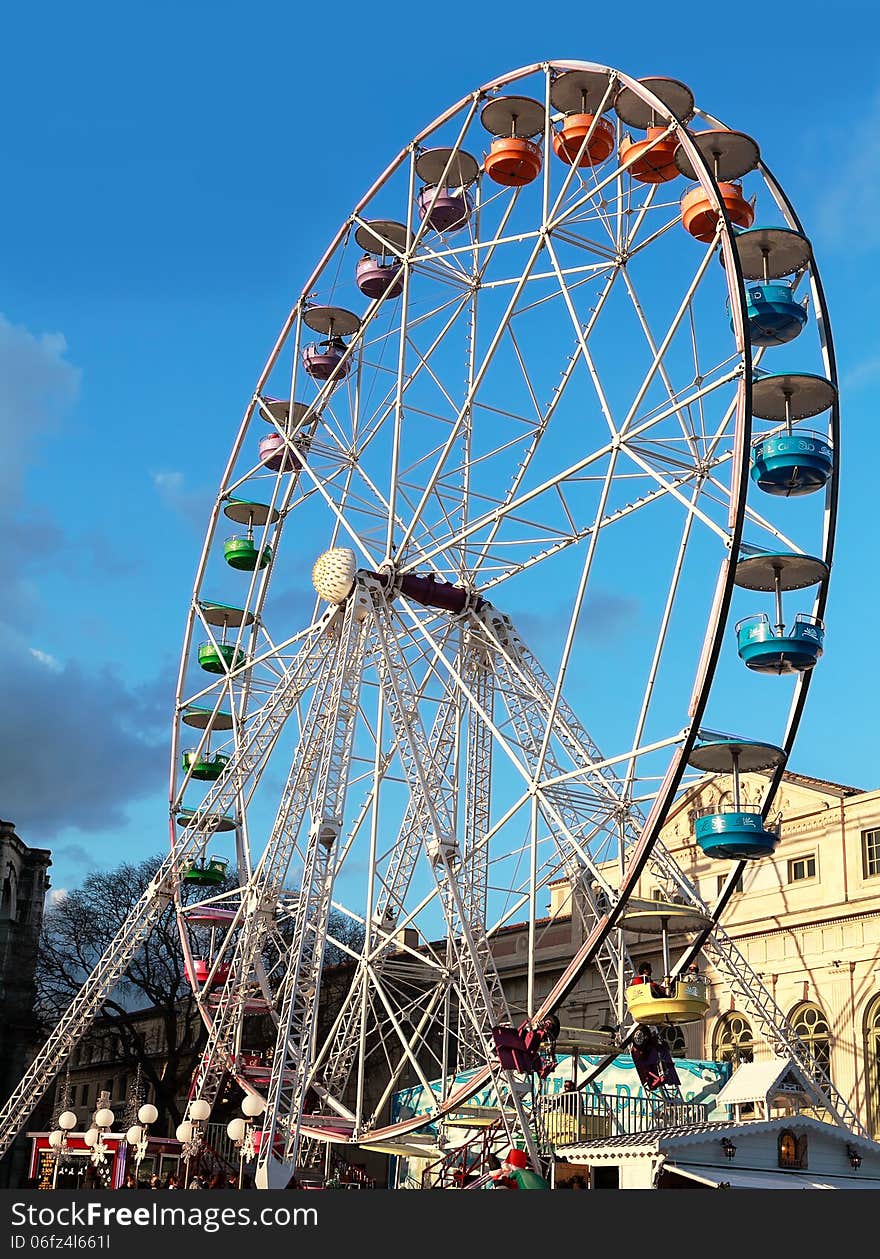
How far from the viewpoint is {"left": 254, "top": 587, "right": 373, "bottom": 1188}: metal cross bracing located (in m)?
29.0

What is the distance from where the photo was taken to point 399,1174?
35.9 m

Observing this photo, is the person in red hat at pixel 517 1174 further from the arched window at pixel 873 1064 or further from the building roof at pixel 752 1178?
the arched window at pixel 873 1064

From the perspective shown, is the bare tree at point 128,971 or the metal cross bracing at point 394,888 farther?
the bare tree at point 128,971

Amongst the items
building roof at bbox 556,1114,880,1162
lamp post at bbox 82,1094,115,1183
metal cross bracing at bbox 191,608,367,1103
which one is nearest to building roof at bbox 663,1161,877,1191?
building roof at bbox 556,1114,880,1162

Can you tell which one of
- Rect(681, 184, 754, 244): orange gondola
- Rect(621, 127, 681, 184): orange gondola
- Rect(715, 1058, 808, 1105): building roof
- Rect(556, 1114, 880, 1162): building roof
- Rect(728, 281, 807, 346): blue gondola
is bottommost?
Rect(556, 1114, 880, 1162): building roof

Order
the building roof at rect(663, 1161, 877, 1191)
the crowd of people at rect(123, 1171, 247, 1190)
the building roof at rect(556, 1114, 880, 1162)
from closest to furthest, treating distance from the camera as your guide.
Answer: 1. the building roof at rect(663, 1161, 877, 1191)
2. the building roof at rect(556, 1114, 880, 1162)
3. the crowd of people at rect(123, 1171, 247, 1190)

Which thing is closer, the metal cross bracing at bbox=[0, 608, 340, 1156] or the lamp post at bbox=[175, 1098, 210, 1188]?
the lamp post at bbox=[175, 1098, 210, 1188]

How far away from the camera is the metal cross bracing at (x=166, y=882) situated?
117ft

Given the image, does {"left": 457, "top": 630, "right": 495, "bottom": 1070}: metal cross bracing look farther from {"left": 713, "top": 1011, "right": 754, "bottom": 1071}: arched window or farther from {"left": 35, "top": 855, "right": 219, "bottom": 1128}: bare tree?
{"left": 35, "top": 855, "right": 219, "bottom": 1128}: bare tree

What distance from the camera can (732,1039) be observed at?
1802 inches

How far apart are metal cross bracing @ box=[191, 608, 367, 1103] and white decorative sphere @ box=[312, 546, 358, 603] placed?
0.54m

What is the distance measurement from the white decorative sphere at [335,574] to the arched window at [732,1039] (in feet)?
67.2

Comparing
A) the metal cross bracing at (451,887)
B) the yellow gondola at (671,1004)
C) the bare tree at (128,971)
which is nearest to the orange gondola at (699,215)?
the metal cross bracing at (451,887)

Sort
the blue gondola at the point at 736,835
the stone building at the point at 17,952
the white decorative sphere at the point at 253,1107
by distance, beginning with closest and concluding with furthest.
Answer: the blue gondola at the point at 736,835 → the white decorative sphere at the point at 253,1107 → the stone building at the point at 17,952
